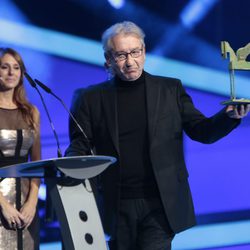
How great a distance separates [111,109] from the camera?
222 cm

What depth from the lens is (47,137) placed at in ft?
10.3

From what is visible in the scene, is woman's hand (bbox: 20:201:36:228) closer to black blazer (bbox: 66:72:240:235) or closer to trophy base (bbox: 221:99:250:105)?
black blazer (bbox: 66:72:240:235)

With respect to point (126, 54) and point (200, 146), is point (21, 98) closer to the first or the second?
point (126, 54)

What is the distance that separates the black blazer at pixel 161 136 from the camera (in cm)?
213

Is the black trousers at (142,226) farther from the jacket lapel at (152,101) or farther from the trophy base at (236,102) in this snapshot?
the trophy base at (236,102)

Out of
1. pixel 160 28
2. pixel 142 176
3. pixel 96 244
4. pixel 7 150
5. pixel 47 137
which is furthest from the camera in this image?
pixel 160 28

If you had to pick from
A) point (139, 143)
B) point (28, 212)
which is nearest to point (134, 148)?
point (139, 143)

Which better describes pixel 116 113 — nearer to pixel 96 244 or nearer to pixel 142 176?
pixel 142 176

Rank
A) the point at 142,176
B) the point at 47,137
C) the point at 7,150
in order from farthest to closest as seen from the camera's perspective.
→ the point at 47,137
the point at 7,150
the point at 142,176

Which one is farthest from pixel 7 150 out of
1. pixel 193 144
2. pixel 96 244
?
pixel 193 144

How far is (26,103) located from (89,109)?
53 centimetres

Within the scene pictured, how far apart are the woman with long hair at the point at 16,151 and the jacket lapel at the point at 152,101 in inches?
23.7

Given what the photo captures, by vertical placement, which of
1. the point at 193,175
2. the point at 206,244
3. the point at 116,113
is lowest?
the point at 206,244

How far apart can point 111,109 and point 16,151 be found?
0.62 metres
